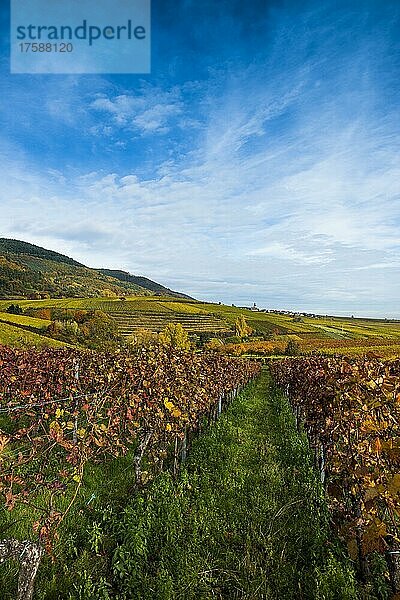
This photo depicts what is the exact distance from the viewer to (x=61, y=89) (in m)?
9.85

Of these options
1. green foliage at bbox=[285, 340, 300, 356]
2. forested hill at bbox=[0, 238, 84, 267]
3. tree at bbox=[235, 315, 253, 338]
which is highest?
forested hill at bbox=[0, 238, 84, 267]

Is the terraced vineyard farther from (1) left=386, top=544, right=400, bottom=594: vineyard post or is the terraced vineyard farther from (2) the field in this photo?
(1) left=386, top=544, right=400, bottom=594: vineyard post

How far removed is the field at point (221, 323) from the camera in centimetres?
7162

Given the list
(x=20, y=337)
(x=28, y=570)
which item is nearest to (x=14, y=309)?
(x=20, y=337)

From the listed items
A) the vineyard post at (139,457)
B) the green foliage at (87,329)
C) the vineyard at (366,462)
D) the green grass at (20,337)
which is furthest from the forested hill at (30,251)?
the vineyard at (366,462)

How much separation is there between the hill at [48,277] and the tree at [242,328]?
3708cm

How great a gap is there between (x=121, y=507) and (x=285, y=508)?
218cm

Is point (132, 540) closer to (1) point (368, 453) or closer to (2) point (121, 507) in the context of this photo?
(2) point (121, 507)

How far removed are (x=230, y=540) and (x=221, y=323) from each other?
84.2 m

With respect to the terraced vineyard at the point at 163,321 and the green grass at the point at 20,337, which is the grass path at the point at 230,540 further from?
the terraced vineyard at the point at 163,321

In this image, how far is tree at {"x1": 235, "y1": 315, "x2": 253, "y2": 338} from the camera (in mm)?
78625

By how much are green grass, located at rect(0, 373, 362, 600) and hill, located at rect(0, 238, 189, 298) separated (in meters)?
81.1

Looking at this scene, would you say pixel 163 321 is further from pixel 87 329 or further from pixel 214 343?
pixel 87 329

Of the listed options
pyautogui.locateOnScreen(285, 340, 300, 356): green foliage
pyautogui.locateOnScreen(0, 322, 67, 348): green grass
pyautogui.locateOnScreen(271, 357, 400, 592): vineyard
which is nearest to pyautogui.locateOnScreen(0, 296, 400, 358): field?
pyautogui.locateOnScreen(285, 340, 300, 356): green foliage
